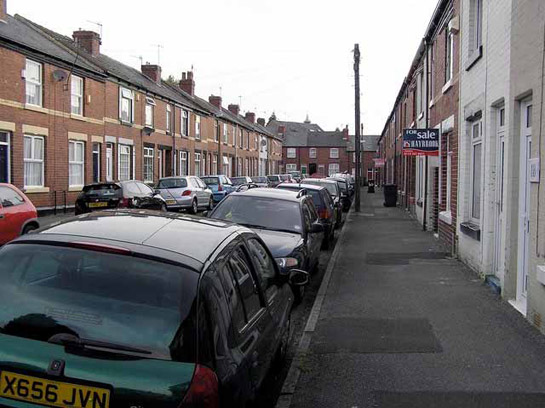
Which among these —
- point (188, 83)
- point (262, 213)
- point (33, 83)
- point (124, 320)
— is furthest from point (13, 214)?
point (188, 83)

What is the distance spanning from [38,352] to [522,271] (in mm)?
6288

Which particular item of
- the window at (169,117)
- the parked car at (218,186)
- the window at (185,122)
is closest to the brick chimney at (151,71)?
the window at (185,122)

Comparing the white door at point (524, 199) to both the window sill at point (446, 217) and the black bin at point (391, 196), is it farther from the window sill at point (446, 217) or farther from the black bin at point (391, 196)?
the black bin at point (391, 196)

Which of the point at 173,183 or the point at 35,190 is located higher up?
the point at 173,183

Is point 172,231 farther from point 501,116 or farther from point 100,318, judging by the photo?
point 501,116

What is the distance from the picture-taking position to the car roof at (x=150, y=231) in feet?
11.2

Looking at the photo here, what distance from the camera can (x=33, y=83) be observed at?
70.4 ft

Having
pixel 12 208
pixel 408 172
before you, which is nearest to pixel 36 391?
pixel 12 208

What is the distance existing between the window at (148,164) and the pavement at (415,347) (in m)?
23.2

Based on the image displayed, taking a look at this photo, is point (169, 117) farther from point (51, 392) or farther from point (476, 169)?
point (51, 392)

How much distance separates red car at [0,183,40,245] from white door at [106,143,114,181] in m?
15.4

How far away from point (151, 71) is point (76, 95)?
1398 centimetres

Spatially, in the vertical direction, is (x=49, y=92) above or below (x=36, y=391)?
above

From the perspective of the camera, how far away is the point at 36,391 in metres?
2.76
